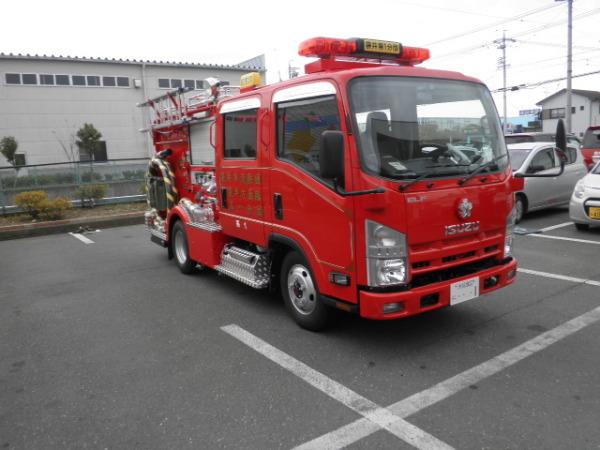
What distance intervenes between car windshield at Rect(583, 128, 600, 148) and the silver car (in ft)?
14.1

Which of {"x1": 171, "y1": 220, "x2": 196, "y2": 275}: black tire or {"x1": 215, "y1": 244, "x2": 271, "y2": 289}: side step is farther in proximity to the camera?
{"x1": 171, "y1": 220, "x2": 196, "y2": 275}: black tire

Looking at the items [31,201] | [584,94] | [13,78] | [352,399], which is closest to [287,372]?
[352,399]

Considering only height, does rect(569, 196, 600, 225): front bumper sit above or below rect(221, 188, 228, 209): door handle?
below

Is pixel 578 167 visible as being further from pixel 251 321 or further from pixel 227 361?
pixel 227 361

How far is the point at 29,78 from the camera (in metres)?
24.1

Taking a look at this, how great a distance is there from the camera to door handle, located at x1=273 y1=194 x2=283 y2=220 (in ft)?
15.6

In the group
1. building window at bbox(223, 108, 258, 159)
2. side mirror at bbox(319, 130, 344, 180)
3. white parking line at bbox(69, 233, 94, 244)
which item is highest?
building window at bbox(223, 108, 258, 159)

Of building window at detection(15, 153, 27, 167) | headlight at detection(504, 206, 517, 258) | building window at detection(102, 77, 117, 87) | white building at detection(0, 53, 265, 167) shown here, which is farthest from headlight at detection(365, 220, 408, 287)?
building window at detection(102, 77, 117, 87)

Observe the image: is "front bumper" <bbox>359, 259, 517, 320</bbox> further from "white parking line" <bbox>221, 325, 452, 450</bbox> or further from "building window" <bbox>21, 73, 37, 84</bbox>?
"building window" <bbox>21, 73, 37, 84</bbox>

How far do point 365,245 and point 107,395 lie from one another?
2.26 metres

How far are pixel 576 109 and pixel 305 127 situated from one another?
5926 cm

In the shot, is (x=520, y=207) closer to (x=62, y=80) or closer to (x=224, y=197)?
(x=224, y=197)

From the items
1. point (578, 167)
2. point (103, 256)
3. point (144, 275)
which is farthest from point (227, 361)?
point (578, 167)

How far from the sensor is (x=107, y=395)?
12.0 feet
